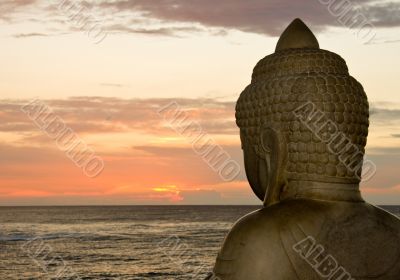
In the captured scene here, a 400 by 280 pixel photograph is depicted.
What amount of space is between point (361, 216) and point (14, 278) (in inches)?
1305

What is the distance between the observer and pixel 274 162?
3.32 metres

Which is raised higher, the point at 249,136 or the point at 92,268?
the point at 92,268

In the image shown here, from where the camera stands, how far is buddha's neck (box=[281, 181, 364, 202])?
3.26m

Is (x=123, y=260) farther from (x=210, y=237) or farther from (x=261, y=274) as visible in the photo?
(x=261, y=274)

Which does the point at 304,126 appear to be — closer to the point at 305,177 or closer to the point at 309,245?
the point at 305,177

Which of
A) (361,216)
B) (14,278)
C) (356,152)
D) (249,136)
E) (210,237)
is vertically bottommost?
(361,216)

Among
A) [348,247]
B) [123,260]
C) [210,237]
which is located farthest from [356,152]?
[210,237]

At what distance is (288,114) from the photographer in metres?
3.31
